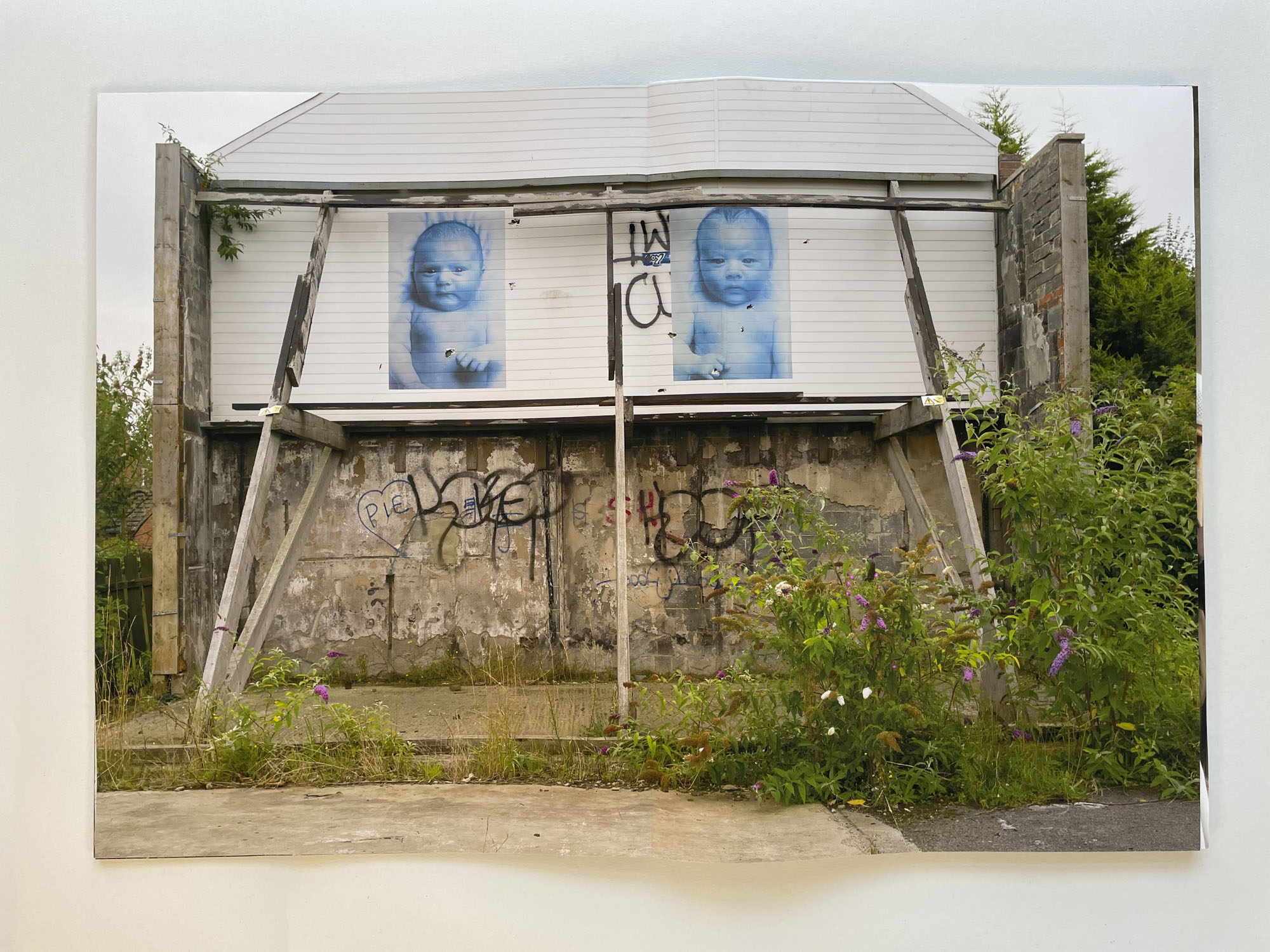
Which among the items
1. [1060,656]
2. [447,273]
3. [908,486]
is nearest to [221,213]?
[447,273]

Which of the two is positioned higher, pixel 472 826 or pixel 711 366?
pixel 711 366

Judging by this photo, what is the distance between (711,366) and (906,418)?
3.43 feet

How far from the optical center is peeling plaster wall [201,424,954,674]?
398 cm

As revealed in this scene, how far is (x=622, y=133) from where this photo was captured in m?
2.87

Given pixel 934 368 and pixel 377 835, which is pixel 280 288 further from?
pixel 934 368

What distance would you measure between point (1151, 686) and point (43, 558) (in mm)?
4192

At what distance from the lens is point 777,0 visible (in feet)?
9.14

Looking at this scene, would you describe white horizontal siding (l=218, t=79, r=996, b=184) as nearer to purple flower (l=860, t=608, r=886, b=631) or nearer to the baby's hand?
the baby's hand

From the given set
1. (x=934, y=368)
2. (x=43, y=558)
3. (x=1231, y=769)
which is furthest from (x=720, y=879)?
(x=43, y=558)

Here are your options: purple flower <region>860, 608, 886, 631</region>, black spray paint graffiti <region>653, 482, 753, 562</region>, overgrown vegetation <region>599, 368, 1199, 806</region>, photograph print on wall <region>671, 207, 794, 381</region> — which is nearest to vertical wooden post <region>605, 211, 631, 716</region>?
overgrown vegetation <region>599, 368, 1199, 806</region>

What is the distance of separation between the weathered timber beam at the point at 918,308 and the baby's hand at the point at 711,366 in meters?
0.88

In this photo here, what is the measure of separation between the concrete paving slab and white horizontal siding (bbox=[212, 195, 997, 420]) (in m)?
1.82

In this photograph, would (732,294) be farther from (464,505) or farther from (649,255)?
(464,505)

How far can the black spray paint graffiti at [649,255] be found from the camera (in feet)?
10.4
